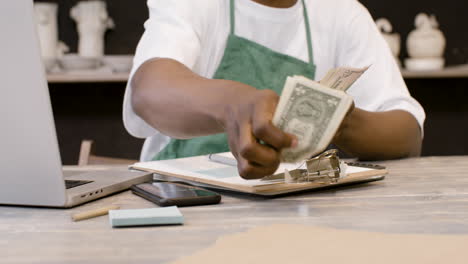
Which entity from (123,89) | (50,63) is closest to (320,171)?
(50,63)

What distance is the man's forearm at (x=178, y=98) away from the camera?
0.92 metres

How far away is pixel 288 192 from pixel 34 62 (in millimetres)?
393

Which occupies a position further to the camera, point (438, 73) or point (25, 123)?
point (438, 73)

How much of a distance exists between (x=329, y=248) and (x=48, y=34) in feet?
7.50

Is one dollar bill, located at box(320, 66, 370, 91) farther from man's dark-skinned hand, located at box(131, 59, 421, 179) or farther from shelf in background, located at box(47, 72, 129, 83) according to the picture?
shelf in background, located at box(47, 72, 129, 83)

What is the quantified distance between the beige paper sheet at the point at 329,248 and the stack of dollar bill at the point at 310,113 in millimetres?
137

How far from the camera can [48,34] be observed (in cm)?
263

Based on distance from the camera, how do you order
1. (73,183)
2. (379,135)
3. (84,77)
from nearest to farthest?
(73,183)
(379,135)
(84,77)

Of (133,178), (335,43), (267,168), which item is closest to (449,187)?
(267,168)

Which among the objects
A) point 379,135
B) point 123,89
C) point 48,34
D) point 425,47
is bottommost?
point 123,89

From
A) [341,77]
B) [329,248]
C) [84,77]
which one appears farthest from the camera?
[84,77]

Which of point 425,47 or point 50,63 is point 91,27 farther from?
point 425,47

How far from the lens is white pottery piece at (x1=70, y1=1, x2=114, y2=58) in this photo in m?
2.68

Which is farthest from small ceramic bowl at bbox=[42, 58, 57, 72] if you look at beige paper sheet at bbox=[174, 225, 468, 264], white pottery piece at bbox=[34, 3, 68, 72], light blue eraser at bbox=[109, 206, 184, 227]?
beige paper sheet at bbox=[174, 225, 468, 264]
